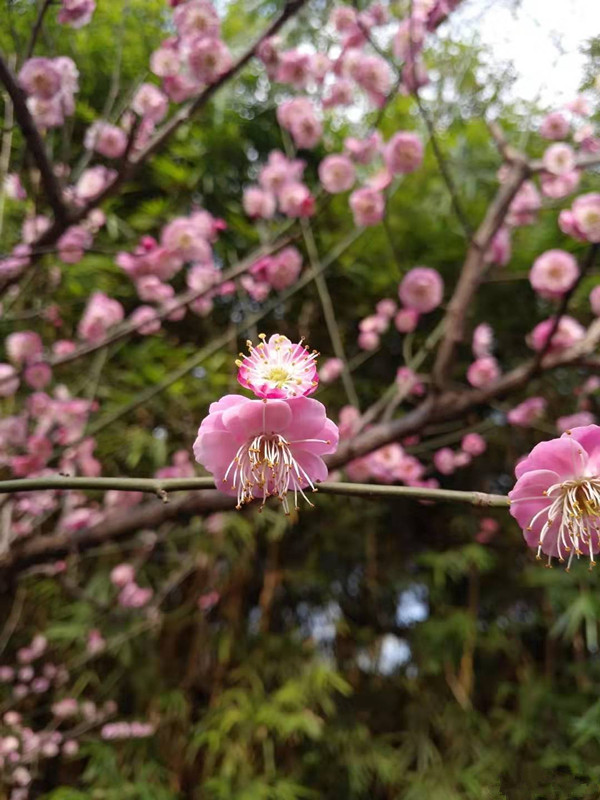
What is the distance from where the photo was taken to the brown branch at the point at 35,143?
31.5 inches

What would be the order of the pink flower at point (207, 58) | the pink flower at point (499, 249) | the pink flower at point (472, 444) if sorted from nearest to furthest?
1. the pink flower at point (207, 58)
2. the pink flower at point (499, 249)
3. the pink flower at point (472, 444)

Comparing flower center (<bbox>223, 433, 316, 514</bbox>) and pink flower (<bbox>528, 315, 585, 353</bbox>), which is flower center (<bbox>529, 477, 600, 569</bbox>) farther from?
pink flower (<bbox>528, 315, 585, 353</bbox>)

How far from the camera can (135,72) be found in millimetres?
1387

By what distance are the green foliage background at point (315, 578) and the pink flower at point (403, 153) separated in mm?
171

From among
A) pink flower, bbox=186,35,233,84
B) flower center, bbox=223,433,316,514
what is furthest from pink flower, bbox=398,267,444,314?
flower center, bbox=223,433,316,514

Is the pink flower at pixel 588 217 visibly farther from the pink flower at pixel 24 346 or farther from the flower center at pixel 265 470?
the pink flower at pixel 24 346

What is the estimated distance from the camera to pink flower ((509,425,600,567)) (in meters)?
0.43

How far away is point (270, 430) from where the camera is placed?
0.44 metres

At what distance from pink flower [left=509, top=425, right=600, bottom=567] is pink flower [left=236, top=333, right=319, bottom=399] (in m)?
0.16

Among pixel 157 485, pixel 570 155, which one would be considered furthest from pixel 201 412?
pixel 157 485

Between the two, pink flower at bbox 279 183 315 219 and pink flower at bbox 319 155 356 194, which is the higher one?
pink flower at bbox 319 155 356 194

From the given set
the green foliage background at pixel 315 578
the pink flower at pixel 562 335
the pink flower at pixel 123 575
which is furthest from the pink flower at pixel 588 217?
the pink flower at pixel 123 575

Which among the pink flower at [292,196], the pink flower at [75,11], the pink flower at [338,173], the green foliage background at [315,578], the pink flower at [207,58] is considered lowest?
the green foliage background at [315,578]

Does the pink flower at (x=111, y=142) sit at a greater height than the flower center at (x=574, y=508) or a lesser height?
greater
